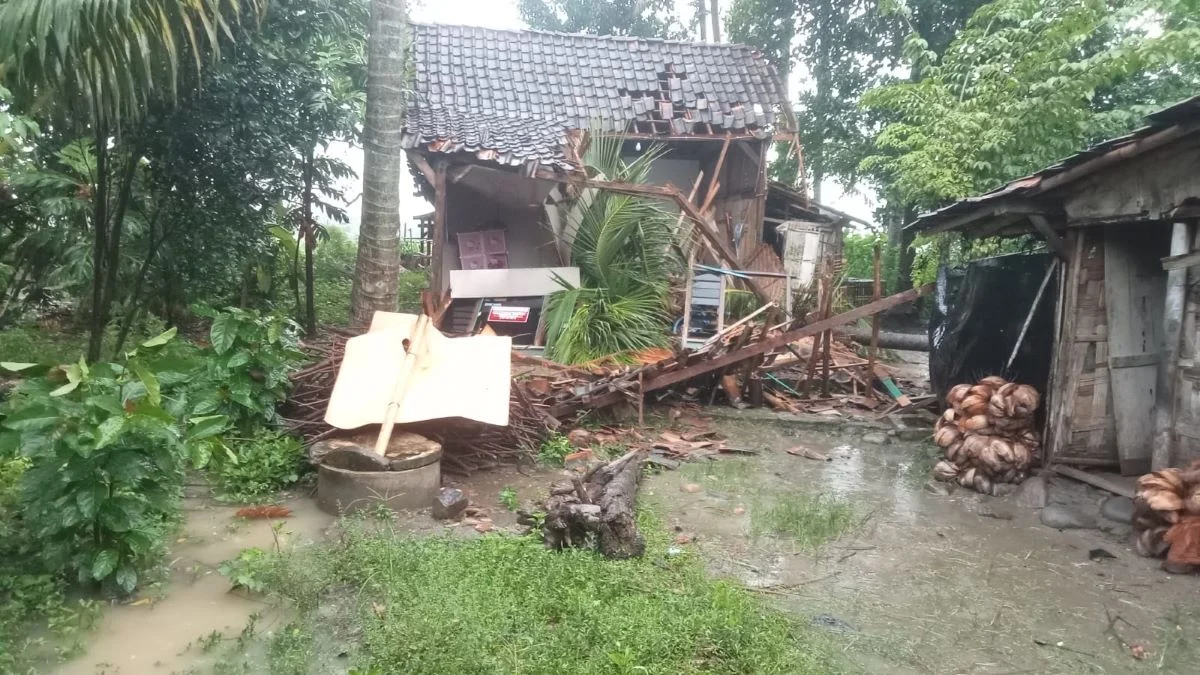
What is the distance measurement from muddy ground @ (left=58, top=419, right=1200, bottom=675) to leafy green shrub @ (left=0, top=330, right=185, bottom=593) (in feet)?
1.06

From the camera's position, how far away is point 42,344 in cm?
856

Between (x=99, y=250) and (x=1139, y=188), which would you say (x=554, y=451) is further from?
(x=1139, y=188)

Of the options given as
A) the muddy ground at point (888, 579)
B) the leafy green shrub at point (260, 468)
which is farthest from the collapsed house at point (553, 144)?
the leafy green shrub at point (260, 468)

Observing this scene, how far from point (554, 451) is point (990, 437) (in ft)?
11.1

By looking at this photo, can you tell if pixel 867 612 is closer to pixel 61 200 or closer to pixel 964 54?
pixel 61 200

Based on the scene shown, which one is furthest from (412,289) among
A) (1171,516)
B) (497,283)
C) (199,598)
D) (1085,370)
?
(1171,516)

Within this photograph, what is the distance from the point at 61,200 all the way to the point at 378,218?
128 inches

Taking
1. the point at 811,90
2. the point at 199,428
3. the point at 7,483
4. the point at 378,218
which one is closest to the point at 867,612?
the point at 199,428

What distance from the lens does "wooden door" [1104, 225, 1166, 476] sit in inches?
223

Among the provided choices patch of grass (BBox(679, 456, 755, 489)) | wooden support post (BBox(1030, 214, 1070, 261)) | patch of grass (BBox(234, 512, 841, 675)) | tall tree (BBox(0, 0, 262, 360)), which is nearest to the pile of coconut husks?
wooden support post (BBox(1030, 214, 1070, 261))

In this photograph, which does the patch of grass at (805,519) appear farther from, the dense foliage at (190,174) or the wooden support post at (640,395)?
the dense foliage at (190,174)

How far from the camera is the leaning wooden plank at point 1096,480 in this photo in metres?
5.24

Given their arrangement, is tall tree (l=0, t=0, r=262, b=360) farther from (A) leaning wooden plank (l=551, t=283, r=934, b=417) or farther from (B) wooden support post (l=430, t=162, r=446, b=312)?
(B) wooden support post (l=430, t=162, r=446, b=312)

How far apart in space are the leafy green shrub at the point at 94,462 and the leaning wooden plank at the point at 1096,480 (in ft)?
18.7
